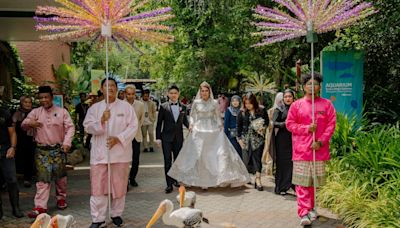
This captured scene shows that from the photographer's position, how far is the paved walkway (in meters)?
5.95

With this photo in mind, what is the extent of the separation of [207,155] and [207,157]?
37 mm

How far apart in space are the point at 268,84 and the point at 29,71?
31.2ft

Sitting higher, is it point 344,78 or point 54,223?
point 344,78

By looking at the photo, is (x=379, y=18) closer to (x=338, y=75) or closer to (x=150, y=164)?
(x=338, y=75)

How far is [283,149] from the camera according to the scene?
7.33 meters

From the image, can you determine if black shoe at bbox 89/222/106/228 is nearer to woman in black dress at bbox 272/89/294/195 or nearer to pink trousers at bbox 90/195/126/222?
pink trousers at bbox 90/195/126/222

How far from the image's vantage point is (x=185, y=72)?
64.7ft

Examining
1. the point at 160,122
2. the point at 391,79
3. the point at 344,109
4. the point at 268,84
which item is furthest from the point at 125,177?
the point at 268,84

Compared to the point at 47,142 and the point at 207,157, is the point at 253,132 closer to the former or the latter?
the point at 207,157

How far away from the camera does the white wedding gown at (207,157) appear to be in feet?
25.3

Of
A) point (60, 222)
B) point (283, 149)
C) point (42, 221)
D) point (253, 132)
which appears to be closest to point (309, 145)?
point (283, 149)

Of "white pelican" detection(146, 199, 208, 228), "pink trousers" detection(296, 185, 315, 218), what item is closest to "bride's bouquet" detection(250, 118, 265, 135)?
"pink trousers" detection(296, 185, 315, 218)

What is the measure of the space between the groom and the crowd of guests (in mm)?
17

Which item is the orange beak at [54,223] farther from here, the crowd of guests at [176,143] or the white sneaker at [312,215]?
the white sneaker at [312,215]
